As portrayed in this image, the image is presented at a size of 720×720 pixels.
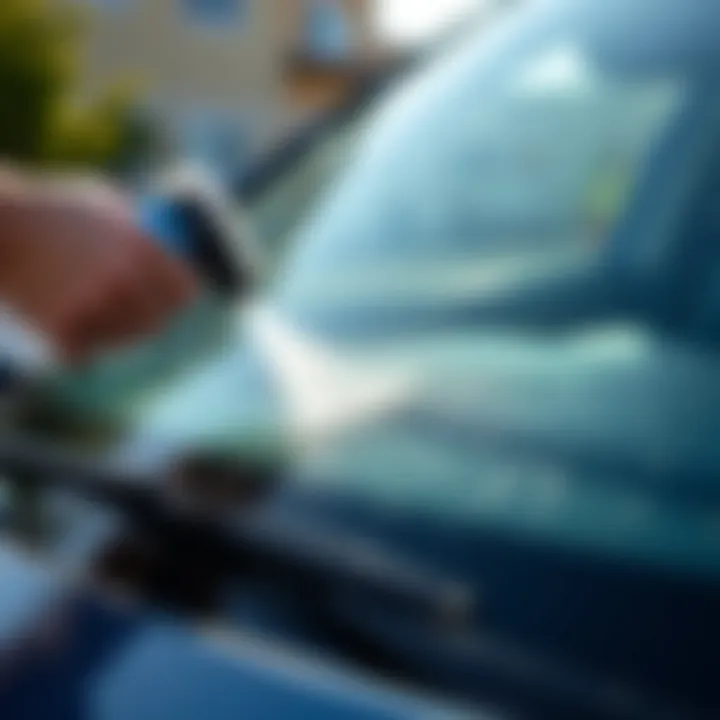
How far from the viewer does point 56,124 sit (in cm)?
1802

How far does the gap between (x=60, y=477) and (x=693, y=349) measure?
58 centimetres

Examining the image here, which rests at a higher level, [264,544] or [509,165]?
[509,165]

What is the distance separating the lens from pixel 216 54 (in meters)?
25.0

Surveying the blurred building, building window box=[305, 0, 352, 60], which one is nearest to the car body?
building window box=[305, 0, 352, 60]

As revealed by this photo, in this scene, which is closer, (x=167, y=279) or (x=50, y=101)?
(x=167, y=279)

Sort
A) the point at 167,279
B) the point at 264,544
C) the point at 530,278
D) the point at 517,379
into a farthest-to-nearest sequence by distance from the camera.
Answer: the point at 530,278 < the point at 167,279 < the point at 517,379 < the point at 264,544

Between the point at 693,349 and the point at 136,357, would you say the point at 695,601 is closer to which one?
the point at 693,349

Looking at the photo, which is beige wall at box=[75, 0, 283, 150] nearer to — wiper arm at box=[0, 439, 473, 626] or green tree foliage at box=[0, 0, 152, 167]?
green tree foliage at box=[0, 0, 152, 167]

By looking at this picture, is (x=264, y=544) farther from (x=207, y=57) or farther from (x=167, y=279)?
(x=207, y=57)

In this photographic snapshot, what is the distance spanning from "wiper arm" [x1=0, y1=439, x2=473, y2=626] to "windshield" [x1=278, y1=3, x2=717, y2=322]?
314mm

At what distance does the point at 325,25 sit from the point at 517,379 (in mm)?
24211

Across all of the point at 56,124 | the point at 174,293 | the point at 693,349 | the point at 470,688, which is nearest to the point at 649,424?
the point at 693,349

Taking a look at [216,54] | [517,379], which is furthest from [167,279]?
[216,54]

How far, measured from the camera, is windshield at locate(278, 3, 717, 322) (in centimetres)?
179
